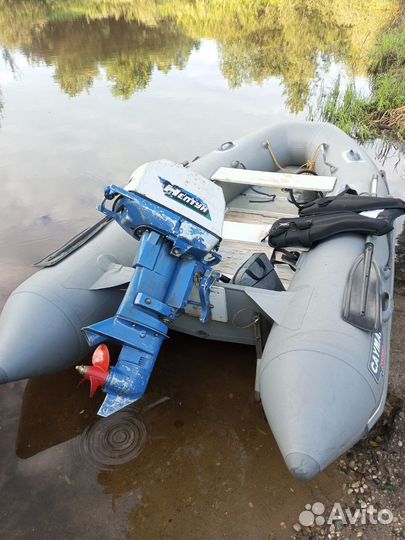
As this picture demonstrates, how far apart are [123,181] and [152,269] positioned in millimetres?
3018

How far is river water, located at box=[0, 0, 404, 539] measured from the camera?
1928 mm

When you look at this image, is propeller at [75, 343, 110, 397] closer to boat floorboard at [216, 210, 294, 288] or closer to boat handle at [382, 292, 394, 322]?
boat floorboard at [216, 210, 294, 288]

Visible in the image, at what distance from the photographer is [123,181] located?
15.8ft

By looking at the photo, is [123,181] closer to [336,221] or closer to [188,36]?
[336,221]

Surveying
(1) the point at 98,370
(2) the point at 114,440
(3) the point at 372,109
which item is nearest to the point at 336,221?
(1) the point at 98,370

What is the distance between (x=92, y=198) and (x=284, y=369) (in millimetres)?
3324

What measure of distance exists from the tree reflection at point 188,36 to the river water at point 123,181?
0.21 ft

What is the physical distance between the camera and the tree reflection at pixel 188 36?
8.15 m

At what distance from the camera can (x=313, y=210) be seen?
267 cm

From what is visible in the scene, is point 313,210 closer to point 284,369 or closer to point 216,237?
point 216,237

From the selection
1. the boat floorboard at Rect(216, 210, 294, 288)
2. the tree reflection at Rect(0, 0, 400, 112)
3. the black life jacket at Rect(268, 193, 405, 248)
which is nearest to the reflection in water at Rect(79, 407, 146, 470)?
the boat floorboard at Rect(216, 210, 294, 288)

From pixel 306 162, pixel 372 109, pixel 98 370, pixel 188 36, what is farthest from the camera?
pixel 188 36

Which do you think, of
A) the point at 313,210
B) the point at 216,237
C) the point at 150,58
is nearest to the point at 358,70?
the point at 150,58

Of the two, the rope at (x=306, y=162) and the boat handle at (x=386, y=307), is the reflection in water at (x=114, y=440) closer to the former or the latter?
the boat handle at (x=386, y=307)
